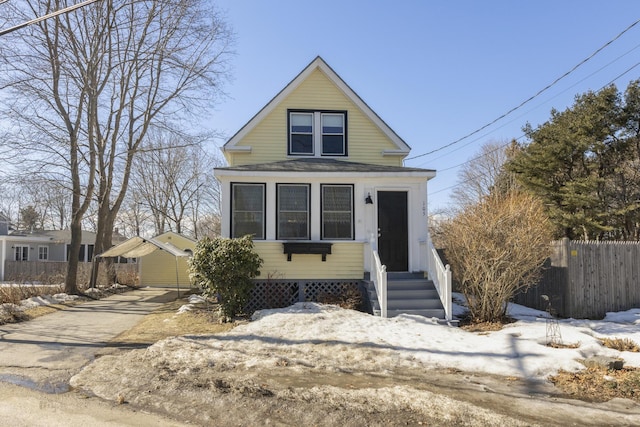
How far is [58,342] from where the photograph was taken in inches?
328

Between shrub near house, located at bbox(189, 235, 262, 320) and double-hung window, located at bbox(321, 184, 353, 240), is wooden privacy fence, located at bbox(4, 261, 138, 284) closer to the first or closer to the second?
shrub near house, located at bbox(189, 235, 262, 320)

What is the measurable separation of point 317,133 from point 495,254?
674cm

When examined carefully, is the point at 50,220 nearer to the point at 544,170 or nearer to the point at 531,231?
the point at 544,170

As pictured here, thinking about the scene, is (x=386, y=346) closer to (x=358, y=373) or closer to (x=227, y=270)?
(x=358, y=373)

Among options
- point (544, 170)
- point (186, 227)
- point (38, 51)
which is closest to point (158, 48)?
point (38, 51)

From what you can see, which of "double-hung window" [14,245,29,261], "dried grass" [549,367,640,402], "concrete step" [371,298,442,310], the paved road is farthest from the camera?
"double-hung window" [14,245,29,261]

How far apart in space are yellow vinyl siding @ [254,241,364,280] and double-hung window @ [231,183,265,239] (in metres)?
0.50

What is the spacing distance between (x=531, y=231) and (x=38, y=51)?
654 inches

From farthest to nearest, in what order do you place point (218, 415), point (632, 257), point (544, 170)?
point (544, 170) < point (632, 257) < point (218, 415)

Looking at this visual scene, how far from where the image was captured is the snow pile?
6.59 metres

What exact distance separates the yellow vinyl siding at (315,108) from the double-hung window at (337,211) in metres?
2.05

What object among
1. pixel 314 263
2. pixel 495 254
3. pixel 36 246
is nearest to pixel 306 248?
pixel 314 263

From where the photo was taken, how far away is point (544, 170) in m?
24.3

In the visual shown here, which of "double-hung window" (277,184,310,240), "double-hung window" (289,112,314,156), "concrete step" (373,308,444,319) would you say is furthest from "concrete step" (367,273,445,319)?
"double-hung window" (289,112,314,156)
